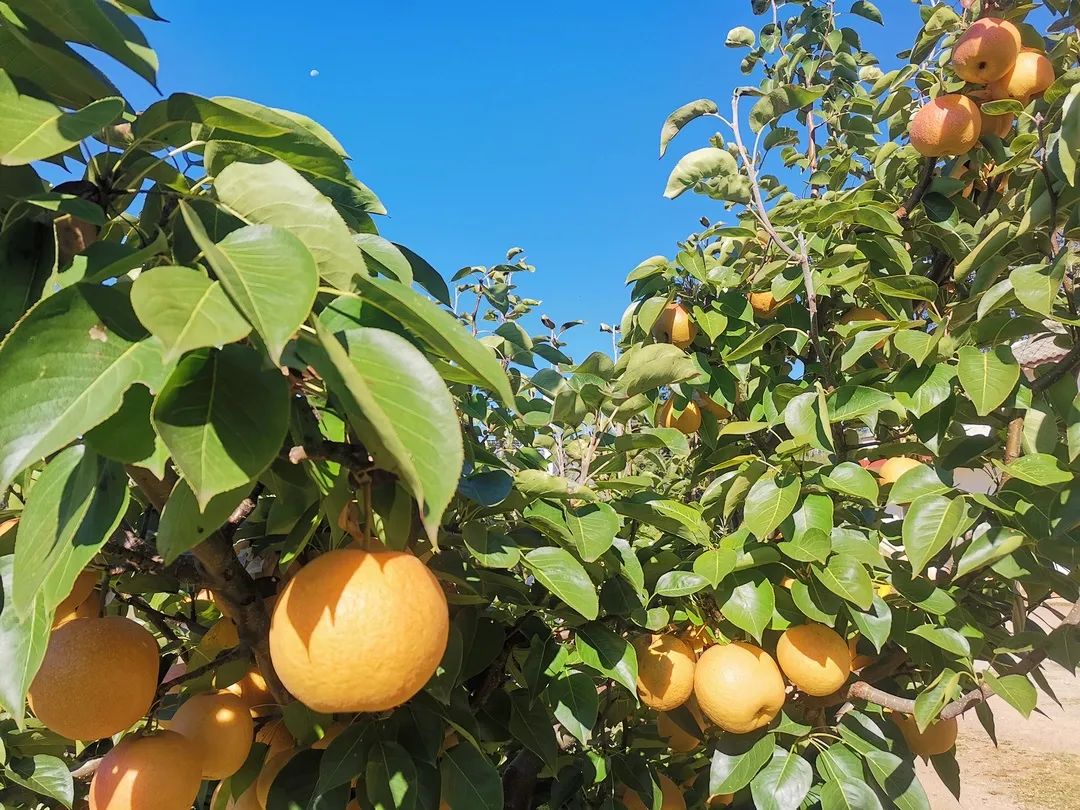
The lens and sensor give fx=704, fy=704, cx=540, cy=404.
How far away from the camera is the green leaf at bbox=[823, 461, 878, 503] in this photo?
4.74 ft

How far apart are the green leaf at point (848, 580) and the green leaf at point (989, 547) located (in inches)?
6.9

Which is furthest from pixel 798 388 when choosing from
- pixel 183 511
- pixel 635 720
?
pixel 183 511

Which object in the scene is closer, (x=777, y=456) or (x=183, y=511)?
(x=183, y=511)

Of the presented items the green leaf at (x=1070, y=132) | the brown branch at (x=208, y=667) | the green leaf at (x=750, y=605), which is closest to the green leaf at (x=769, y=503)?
the green leaf at (x=750, y=605)

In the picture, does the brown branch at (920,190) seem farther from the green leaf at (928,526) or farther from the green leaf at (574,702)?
the green leaf at (574,702)

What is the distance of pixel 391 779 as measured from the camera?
110cm

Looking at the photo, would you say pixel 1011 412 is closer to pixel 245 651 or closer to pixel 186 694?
pixel 245 651

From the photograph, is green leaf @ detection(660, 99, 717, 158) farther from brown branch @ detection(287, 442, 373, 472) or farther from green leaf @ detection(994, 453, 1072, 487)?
brown branch @ detection(287, 442, 373, 472)

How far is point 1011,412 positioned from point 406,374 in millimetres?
1499

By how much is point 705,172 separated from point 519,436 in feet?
3.13

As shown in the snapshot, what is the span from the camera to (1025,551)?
1446 mm

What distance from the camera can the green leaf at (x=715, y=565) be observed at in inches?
53.1

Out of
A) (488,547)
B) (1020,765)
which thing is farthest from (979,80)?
(1020,765)

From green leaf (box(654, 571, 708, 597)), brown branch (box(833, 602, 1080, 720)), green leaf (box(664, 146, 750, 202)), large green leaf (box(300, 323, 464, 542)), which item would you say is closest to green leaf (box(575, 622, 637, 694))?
green leaf (box(654, 571, 708, 597))
